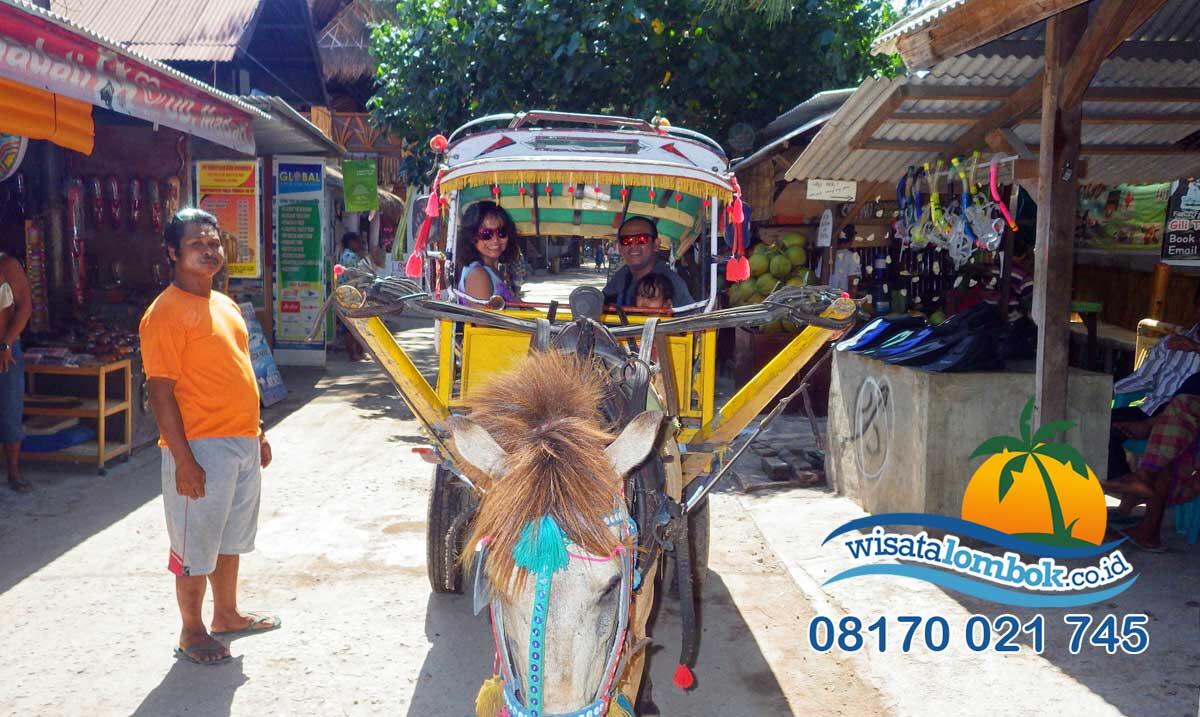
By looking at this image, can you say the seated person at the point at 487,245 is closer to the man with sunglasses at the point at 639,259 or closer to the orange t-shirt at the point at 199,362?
the man with sunglasses at the point at 639,259

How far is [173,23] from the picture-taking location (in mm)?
14664

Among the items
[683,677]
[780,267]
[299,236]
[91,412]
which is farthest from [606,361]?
[299,236]

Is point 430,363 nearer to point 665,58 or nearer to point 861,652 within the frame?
point 665,58

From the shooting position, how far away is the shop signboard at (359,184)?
550 inches

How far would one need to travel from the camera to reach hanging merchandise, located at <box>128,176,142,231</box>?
8.70 metres

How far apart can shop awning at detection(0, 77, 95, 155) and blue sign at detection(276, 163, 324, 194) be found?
539 centimetres

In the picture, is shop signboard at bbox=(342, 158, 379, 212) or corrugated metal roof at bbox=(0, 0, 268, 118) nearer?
corrugated metal roof at bbox=(0, 0, 268, 118)

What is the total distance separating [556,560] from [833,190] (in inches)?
251

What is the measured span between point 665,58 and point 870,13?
2585mm

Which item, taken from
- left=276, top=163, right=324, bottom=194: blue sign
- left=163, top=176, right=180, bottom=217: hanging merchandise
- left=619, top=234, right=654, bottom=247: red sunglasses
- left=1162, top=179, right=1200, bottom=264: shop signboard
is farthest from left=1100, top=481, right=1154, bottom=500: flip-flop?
left=276, top=163, right=324, bottom=194: blue sign

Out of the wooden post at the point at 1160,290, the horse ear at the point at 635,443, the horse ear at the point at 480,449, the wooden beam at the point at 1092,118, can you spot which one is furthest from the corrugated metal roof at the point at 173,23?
the horse ear at the point at 635,443

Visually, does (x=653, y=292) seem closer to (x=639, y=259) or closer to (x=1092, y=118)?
(x=639, y=259)

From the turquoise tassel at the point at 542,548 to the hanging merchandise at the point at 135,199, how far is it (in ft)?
27.2

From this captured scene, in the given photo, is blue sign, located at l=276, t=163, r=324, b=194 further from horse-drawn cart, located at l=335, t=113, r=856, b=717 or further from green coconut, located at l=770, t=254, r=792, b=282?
horse-drawn cart, located at l=335, t=113, r=856, b=717
